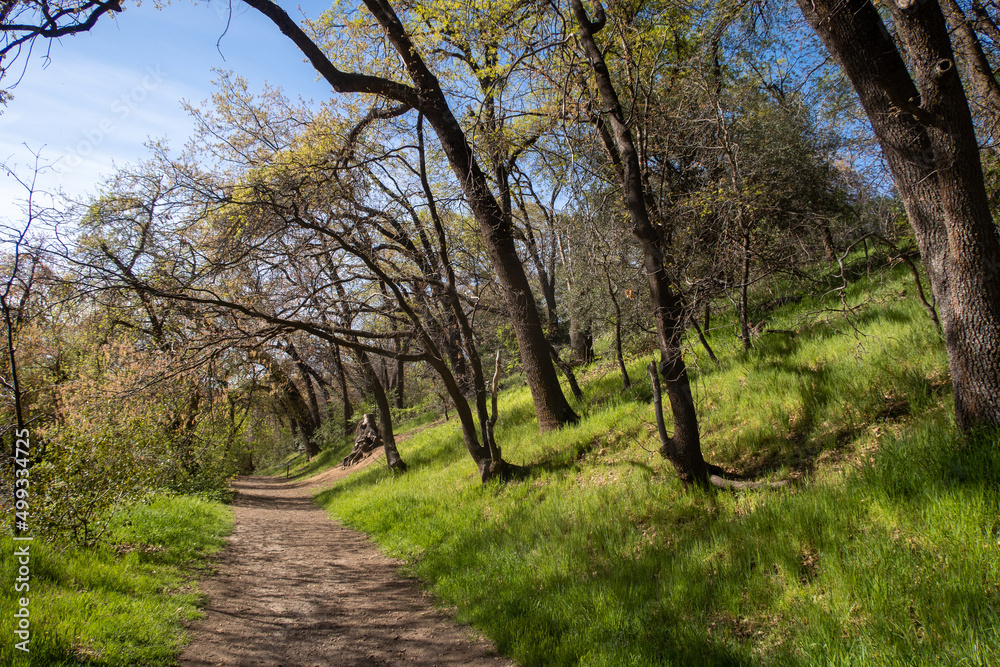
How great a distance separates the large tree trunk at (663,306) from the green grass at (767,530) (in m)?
0.39

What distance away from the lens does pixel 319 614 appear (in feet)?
18.4

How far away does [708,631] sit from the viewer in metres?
3.50

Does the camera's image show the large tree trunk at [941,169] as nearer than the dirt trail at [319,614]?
Yes

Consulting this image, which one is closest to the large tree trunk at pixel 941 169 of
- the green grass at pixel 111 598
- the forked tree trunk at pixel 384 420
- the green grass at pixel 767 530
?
the green grass at pixel 767 530

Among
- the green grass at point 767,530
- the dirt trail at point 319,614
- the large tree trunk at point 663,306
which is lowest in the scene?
the dirt trail at point 319,614

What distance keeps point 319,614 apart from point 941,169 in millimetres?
7178

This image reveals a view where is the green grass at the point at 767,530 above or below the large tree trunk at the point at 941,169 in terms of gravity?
below

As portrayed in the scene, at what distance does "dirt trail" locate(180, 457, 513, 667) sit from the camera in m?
4.55

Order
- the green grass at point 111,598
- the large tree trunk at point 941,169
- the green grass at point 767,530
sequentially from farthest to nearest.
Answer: the green grass at point 111,598
the large tree trunk at point 941,169
the green grass at point 767,530

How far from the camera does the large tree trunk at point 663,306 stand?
5355mm

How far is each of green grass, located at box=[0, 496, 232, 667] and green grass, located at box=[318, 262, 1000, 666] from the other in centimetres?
274

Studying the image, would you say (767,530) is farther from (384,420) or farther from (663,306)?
(384,420)

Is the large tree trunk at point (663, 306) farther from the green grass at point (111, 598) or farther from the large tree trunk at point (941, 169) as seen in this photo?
the green grass at point (111, 598)

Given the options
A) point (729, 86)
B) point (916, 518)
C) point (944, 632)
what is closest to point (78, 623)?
point (944, 632)
